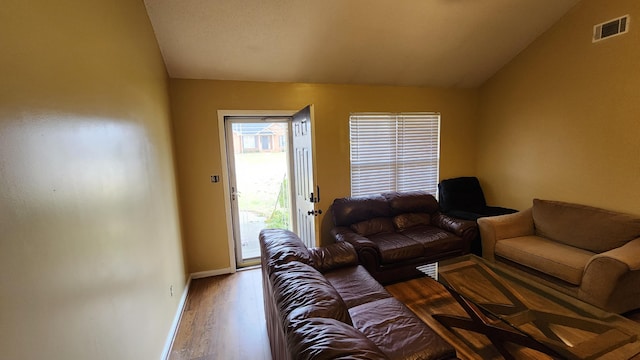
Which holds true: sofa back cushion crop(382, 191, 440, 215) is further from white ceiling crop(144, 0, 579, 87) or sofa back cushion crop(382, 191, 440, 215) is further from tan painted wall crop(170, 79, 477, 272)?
white ceiling crop(144, 0, 579, 87)

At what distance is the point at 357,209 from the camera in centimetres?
335

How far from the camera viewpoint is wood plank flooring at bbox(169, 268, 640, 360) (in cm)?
206

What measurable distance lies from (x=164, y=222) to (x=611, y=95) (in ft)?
14.8

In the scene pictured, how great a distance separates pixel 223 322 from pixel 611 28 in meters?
4.71

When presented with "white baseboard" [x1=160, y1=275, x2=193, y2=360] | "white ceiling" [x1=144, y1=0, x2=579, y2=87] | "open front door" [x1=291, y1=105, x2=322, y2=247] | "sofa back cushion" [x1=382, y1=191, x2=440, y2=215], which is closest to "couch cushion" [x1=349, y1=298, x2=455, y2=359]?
"open front door" [x1=291, y1=105, x2=322, y2=247]

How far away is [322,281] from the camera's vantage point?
146 cm

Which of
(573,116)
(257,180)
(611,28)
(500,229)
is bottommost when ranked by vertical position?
(500,229)

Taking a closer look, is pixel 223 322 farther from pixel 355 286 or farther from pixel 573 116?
pixel 573 116

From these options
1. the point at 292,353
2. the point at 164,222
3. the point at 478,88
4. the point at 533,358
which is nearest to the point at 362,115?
the point at 478,88

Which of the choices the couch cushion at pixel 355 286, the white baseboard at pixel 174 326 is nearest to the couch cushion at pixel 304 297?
the couch cushion at pixel 355 286

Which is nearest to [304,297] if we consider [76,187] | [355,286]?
[355,286]

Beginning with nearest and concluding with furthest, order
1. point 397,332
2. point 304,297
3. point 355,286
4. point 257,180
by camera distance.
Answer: point 304,297
point 397,332
point 355,286
point 257,180

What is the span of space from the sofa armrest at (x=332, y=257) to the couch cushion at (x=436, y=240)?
1.00 metres

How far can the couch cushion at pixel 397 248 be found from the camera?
283 centimetres
